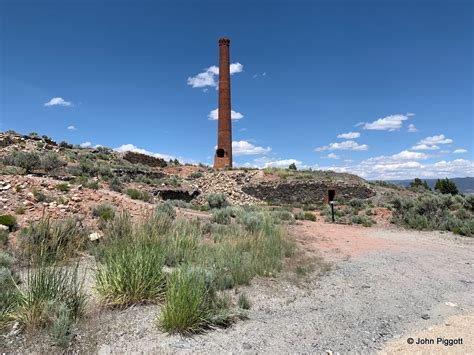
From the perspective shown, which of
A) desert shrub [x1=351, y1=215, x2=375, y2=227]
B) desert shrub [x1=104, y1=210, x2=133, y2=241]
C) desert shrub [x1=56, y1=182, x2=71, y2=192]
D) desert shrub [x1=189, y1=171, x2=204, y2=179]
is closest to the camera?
desert shrub [x1=104, y1=210, x2=133, y2=241]

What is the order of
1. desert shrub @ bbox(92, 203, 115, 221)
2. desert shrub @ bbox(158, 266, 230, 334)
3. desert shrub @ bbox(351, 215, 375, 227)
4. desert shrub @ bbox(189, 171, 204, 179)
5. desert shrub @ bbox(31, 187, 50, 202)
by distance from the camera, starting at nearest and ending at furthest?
desert shrub @ bbox(158, 266, 230, 334), desert shrub @ bbox(92, 203, 115, 221), desert shrub @ bbox(31, 187, 50, 202), desert shrub @ bbox(351, 215, 375, 227), desert shrub @ bbox(189, 171, 204, 179)

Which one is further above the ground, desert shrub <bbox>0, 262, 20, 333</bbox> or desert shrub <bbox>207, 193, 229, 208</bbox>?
desert shrub <bbox>207, 193, 229, 208</bbox>

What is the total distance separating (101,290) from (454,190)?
146 ft

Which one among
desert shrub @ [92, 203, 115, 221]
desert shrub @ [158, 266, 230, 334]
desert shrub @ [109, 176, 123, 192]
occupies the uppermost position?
desert shrub @ [109, 176, 123, 192]

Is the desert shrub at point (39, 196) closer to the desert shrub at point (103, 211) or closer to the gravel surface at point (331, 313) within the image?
the desert shrub at point (103, 211)

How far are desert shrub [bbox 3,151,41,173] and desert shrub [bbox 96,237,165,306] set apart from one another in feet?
45.1

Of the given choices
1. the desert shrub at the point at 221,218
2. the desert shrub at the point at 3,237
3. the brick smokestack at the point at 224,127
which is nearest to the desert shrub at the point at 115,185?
the desert shrub at the point at 221,218

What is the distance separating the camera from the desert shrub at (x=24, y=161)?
56.3 ft

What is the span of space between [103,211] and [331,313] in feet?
24.3

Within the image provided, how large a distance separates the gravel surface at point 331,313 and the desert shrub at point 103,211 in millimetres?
5263

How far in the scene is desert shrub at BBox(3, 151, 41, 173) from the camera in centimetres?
1717

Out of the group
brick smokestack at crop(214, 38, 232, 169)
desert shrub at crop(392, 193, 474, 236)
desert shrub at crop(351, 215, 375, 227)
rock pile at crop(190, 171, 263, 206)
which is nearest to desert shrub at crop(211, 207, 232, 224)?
desert shrub at crop(351, 215, 375, 227)

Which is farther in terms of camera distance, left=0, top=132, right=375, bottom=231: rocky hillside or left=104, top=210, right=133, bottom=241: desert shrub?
left=0, top=132, right=375, bottom=231: rocky hillside

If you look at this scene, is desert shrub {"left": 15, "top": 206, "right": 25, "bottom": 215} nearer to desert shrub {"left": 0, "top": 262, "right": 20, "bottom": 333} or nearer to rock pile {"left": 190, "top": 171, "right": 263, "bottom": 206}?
desert shrub {"left": 0, "top": 262, "right": 20, "bottom": 333}
